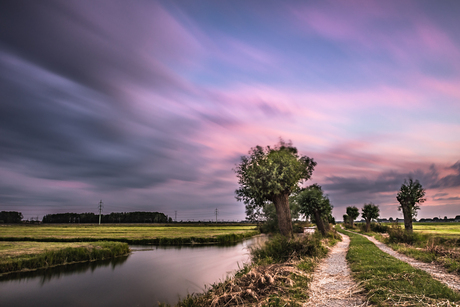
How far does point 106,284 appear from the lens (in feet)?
48.7

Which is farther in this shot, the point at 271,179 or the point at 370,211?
the point at 370,211

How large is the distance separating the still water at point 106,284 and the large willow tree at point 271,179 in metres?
5.79

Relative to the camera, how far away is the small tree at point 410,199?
81.4 feet

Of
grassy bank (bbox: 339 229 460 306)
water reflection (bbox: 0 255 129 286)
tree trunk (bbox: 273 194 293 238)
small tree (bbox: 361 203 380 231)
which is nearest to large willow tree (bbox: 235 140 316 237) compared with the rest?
tree trunk (bbox: 273 194 293 238)

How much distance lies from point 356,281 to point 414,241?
672 inches

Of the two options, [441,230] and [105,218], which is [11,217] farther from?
[441,230]

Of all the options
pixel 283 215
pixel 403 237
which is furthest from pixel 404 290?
pixel 403 237

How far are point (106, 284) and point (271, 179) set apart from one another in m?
12.7

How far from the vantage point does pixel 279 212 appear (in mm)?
18891

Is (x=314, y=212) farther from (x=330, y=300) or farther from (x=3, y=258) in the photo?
(x=3, y=258)

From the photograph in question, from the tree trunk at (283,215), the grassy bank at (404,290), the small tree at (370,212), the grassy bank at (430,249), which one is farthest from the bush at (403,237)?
the small tree at (370,212)

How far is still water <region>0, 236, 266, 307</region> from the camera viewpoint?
38.9ft

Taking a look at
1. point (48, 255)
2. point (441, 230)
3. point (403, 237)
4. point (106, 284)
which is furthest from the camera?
point (441, 230)

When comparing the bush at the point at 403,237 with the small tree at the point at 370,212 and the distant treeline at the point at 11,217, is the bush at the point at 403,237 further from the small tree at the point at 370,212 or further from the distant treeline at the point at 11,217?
the distant treeline at the point at 11,217
